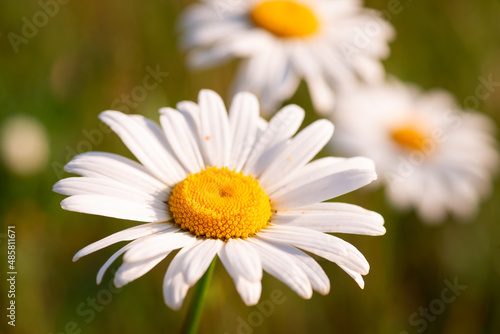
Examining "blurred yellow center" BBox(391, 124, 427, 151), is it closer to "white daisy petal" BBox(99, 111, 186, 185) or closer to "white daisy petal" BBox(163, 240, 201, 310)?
"white daisy petal" BBox(99, 111, 186, 185)

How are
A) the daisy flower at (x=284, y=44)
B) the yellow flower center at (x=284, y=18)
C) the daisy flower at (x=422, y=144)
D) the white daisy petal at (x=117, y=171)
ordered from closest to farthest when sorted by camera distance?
the white daisy petal at (x=117, y=171) → the daisy flower at (x=284, y=44) → the yellow flower center at (x=284, y=18) → the daisy flower at (x=422, y=144)

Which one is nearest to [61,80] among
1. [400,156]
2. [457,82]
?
[400,156]

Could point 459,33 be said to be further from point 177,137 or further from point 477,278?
point 177,137

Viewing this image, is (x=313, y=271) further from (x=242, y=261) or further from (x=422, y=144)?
(x=422, y=144)

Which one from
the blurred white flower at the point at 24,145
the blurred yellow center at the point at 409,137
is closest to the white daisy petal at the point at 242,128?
the blurred white flower at the point at 24,145

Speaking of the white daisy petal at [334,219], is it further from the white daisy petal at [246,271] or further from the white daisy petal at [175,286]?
the white daisy petal at [175,286]

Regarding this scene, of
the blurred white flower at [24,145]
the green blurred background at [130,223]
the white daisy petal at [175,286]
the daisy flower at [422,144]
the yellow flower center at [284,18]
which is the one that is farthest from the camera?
the daisy flower at [422,144]

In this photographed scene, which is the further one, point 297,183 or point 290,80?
point 290,80
